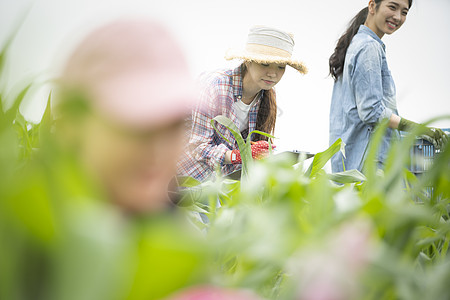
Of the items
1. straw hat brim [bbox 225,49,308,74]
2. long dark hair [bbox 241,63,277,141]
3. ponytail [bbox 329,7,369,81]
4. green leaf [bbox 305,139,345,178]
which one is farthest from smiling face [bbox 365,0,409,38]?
green leaf [bbox 305,139,345,178]

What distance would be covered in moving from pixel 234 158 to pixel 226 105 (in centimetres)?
20

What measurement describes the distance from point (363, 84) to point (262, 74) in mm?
280

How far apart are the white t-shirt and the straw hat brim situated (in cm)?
13

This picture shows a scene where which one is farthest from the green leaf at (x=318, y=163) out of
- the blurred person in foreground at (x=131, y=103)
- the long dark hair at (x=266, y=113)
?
the long dark hair at (x=266, y=113)

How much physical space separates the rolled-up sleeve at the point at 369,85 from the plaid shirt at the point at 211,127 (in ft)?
0.99

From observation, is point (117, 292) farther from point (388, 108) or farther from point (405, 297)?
point (388, 108)

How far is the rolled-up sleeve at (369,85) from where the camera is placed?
1052 mm

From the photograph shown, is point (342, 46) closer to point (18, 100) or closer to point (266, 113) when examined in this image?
point (266, 113)

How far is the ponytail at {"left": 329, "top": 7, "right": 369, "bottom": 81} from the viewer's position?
1255 mm

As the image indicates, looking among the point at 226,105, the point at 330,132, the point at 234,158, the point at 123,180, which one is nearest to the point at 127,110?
the point at 123,180

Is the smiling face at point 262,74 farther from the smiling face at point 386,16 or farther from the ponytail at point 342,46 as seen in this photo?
the smiling face at point 386,16

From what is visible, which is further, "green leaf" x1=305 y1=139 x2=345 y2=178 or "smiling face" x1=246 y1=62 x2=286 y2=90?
"smiling face" x1=246 y1=62 x2=286 y2=90

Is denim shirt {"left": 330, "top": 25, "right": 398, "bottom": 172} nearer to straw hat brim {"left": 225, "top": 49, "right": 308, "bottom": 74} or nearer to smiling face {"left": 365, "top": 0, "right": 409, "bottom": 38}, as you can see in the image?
smiling face {"left": 365, "top": 0, "right": 409, "bottom": 38}

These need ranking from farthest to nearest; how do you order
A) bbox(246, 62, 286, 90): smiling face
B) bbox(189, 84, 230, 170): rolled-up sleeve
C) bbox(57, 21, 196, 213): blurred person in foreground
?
bbox(246, 62, 286, 90): smiling face < bbox(189, 84, 230, 170): rolled-up sleeve < bbox(57, 21, 196, 213): blurred person in foreground
